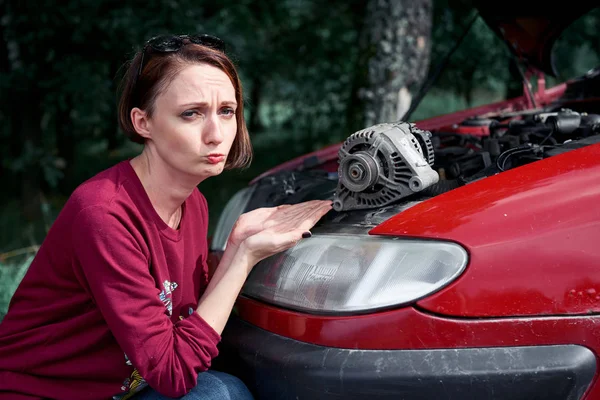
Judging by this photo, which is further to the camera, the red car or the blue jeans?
the blue jeans

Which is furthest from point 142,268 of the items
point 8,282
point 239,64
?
point 239,64

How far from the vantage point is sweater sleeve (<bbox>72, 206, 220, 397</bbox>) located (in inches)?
61.3

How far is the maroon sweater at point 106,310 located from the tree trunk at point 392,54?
3583 millimetres

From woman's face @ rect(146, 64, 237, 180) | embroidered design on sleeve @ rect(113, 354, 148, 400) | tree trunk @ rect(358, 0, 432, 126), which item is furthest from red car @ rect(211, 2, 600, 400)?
tree trunk @ rect(358, 0, 432, 126)

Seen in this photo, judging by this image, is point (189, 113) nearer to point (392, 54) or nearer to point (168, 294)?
point (168, 294)

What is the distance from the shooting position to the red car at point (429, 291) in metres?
1.38

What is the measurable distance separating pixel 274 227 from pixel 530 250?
772 millimetres

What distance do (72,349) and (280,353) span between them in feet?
1.88

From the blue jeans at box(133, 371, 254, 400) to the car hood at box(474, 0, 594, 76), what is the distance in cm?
230

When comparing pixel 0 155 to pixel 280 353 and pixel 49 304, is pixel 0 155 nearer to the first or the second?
pixel 49 304

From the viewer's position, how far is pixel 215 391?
1678mm

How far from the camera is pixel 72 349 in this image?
1.70m

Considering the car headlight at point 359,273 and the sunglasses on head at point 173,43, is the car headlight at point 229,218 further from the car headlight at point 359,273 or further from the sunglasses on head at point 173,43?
the sunglasses on head at point 173,43

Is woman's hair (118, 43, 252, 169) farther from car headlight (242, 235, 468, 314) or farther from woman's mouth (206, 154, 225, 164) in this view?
car headlight (242, 235, 468, 314)
